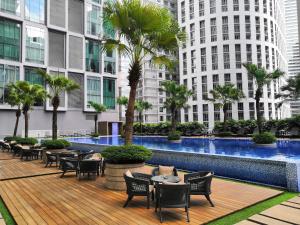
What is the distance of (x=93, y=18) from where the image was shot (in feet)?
152

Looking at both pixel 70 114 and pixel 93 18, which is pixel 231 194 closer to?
pixel 70 114

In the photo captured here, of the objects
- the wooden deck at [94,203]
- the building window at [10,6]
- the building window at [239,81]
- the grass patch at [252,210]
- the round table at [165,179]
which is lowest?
the grass patch at [252,210]

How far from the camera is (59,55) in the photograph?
1652 inches

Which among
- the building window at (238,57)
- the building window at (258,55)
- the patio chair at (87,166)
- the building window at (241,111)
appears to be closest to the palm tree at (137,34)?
the patio chair at (87,166)

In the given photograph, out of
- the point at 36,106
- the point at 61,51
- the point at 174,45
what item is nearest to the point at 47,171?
the point at 174,45

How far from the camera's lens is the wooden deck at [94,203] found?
5.61 meters

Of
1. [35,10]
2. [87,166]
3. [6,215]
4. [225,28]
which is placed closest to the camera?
[6,215]

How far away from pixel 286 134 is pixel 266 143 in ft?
30.7

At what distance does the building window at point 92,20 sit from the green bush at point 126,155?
136 feet

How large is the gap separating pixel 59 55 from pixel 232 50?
33.7 meters

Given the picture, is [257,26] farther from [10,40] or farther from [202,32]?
[10,40]

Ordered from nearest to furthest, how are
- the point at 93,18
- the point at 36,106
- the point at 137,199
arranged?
1. the point at 137,199
2. the point at 36,106
3. the point at 93,18

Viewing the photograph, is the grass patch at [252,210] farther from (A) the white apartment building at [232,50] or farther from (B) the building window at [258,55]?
(B) the building window at [258,55]

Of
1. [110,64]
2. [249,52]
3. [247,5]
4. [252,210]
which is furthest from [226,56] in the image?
[252,210]
